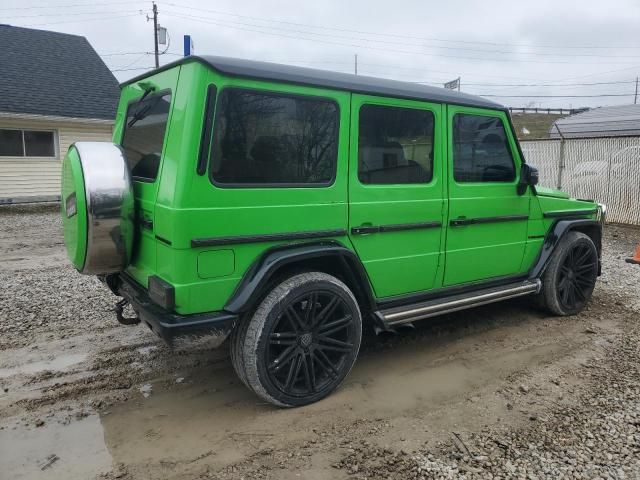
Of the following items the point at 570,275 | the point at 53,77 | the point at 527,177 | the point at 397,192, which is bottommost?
the point at 570,275

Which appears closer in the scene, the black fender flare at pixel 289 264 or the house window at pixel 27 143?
the black fender flare at pixel 289 264

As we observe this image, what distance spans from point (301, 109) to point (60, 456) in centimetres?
247

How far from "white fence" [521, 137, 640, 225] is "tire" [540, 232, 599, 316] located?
6733mm

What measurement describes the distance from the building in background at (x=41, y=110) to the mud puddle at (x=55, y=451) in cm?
1242

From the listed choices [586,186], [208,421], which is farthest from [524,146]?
[208,421]

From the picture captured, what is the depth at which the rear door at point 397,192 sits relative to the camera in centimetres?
343

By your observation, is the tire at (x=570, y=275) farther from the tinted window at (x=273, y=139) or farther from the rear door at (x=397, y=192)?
the tinted window at (x=273, y=139)

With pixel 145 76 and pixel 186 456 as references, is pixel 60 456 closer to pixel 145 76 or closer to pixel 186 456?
pixel 186 456

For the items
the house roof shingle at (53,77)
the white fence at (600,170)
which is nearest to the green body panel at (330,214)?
the white fence at (600,170)

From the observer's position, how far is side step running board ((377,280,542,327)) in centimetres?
363

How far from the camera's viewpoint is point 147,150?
3.33 meters

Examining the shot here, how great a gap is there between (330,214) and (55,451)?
7.01ft

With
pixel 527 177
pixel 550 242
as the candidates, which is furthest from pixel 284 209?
pixel 550 242

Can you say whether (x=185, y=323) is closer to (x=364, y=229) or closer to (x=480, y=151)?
(x=364, y=229)
